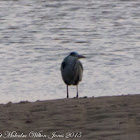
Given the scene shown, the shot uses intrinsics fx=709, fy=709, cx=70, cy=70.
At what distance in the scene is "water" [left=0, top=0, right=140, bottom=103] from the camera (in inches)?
571

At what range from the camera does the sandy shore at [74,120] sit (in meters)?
7.86

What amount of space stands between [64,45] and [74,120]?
11.7 metres

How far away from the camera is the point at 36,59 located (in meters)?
17.8

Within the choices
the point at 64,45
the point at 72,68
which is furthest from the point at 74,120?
the point at 64,45

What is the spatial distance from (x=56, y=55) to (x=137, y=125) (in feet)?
34.5

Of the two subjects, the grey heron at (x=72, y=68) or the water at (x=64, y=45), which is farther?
the water at (x=64, y=45)

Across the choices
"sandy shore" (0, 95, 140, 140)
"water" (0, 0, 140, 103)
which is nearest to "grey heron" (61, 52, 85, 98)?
"water" (0, 0, 140, 103)

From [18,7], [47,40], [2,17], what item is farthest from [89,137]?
[18,7]

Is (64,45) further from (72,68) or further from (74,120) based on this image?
(74,120)

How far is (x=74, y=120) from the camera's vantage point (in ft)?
28.3

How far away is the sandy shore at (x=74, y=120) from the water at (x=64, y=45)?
11.2ft

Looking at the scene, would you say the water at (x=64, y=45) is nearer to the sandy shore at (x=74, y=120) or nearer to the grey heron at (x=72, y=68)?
the grey heron at (x=72, y=68)

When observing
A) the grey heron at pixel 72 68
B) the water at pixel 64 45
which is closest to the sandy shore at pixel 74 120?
the grey heron at pixel 72 68

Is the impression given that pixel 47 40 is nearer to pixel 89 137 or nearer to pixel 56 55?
pixel 56 55
